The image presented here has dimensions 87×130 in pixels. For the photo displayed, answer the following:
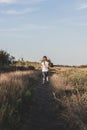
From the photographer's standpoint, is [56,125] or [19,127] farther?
[56,125]

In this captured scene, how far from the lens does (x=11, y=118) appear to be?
13.3 m

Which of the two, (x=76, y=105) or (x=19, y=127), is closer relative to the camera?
(x=19, y=127)

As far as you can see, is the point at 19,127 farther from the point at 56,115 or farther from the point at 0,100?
the point at 56,115

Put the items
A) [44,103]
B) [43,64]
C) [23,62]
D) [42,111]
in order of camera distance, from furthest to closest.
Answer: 1. [23,62]
2. [43,64]
3. [44,103]
4. [42,111]

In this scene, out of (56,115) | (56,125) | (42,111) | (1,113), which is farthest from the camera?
(42,111)

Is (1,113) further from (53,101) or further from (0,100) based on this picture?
(53,101)

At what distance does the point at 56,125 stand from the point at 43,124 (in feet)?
1.39

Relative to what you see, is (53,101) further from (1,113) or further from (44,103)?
(1,113)

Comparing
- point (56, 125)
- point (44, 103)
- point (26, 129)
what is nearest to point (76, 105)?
point (56, 125)

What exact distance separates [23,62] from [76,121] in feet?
215

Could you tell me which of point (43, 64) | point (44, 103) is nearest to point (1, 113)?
point (44, 103)

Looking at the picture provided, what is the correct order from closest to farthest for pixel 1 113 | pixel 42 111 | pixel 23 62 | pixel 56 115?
pixel 1 113 → pixel 56 115 → pixel 42 111 → pixel 23 62

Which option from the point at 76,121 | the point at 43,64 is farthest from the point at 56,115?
the point at 43,64

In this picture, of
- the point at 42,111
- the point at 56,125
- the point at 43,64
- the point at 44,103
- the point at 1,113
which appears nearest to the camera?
the point at 1,113
